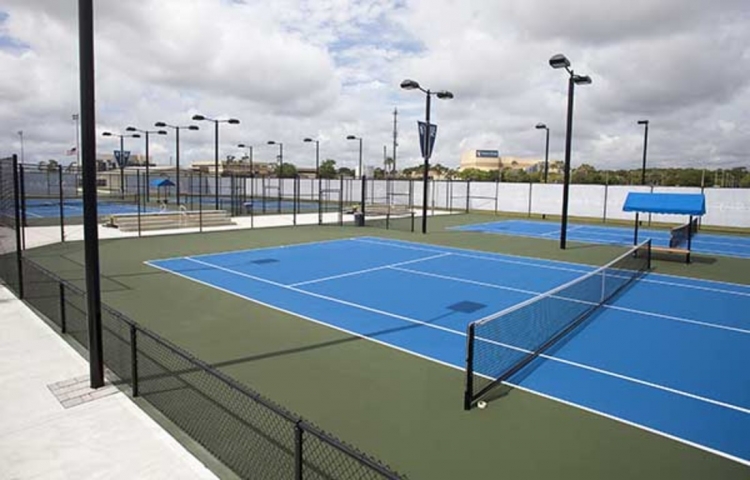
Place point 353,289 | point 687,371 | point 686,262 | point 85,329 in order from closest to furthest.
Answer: point 687,371
point 85,329
point 353,289
point 686,262

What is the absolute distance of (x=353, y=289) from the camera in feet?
45.4

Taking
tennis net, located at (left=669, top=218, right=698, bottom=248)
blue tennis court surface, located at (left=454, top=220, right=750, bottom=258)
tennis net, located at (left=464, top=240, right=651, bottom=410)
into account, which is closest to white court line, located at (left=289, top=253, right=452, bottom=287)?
tennis net, located at (left=464, top=240, right=651, bottom=410)

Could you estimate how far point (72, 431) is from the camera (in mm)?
5914

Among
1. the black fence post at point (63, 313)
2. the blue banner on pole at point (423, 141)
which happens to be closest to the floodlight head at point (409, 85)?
the blue banner on pole at point (423, 141)

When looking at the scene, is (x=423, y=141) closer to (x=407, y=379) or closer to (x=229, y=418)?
(x=407, y=379)

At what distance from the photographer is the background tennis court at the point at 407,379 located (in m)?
5.55

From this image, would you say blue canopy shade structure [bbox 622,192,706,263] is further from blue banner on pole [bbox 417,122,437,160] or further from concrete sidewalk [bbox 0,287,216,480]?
concrete sidewalk [bbox 0,287,216,480]

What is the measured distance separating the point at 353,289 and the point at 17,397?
821 centimetres

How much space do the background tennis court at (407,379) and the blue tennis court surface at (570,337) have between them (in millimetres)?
96

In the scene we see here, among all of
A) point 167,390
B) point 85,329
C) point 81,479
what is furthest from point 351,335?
point 81,479

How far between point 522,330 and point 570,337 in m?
1.00

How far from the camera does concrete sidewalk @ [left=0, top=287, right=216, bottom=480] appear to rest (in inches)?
203

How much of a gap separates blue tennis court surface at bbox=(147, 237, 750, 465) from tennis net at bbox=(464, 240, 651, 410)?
268mm

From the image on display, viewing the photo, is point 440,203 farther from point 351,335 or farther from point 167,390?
point 167,390
